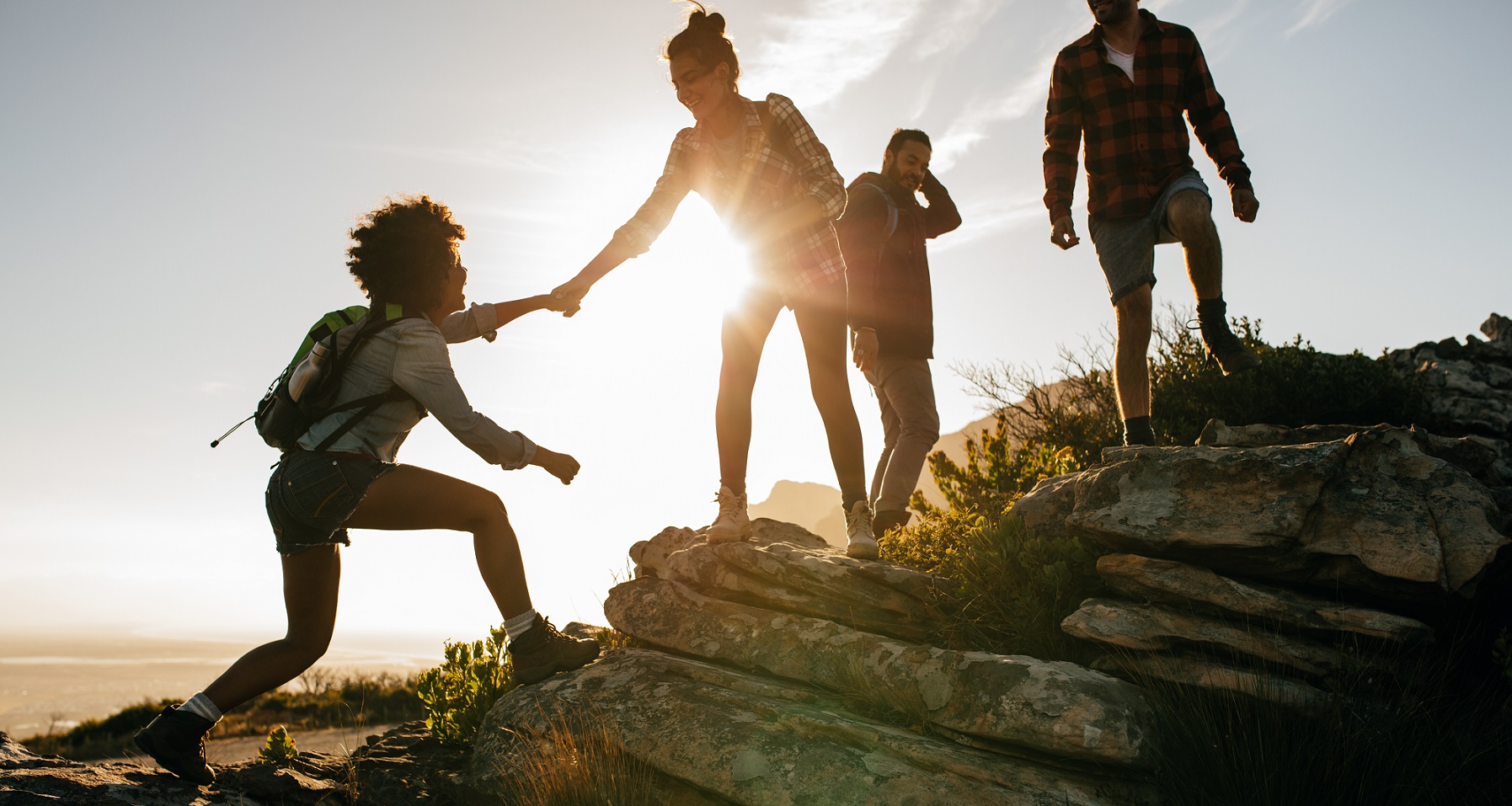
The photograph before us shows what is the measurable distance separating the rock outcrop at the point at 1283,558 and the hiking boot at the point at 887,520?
5.19 ft

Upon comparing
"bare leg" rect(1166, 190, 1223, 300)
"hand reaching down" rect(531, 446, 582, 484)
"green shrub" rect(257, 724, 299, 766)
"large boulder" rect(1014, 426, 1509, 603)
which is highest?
"bare leg" rect(1166, 190, 1223, 300)

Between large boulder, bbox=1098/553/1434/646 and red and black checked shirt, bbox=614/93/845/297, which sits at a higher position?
red and black checked shirt, bbox=614/93/845/297

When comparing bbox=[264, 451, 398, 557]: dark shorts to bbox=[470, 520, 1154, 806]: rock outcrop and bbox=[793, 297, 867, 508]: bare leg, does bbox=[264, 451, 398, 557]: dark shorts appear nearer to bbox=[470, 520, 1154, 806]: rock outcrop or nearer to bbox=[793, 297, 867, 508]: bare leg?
bbox=[470, 520, 1154, 806]: rock outcrop

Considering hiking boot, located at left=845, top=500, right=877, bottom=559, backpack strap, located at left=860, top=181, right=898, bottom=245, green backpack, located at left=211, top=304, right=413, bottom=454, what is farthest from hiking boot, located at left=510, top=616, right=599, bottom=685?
backpack strap, located at left=860, top=181, right=898, bottom=245

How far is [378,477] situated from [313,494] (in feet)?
0.86

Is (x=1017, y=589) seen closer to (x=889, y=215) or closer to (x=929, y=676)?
(x=929, y=676)

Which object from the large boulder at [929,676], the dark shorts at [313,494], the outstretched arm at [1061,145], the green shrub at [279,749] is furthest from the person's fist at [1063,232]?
the green shrub at [279,749]

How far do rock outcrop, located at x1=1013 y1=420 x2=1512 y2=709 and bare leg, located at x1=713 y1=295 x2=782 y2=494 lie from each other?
1957 mm

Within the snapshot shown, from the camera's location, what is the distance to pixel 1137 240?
4750 millimetres

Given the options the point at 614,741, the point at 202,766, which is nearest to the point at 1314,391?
the point at 614,741

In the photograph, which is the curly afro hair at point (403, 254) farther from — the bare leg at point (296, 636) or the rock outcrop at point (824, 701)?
the rock outcrop at point (824, 701)

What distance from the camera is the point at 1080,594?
4121 mm

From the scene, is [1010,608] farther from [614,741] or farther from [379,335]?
[379,335]

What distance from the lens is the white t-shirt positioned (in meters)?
4.93
